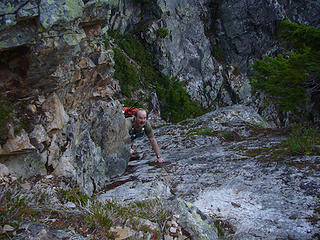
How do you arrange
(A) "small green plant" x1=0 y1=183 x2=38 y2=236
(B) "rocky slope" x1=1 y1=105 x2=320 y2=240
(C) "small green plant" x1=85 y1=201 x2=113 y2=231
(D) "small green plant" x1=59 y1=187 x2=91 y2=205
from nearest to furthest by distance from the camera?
(A) "small green plant" x1=0 y1=183 x2=38 y2=236
(C) "small green plant" x1=85 y1=201 x2=113 y2=231
(B) "rocky slope" x1=1 y1=105 x2=320 y2=240
(D) "small green plant" x1=59 y1=187 x2=91 y2=205

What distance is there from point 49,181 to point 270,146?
5.82m

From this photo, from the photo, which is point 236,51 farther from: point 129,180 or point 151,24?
point 129,180

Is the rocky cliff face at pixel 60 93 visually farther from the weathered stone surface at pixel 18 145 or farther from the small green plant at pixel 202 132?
the small green plant at pixel 202 132

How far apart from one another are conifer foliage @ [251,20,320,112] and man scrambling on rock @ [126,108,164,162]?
5.54 metres

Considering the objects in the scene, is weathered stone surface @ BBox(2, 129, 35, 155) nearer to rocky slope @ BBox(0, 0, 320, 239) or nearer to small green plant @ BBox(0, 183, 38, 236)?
rocky slope @ BBox(0, 0, 320, 239)

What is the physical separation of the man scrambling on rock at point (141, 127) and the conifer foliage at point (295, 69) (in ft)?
18.2

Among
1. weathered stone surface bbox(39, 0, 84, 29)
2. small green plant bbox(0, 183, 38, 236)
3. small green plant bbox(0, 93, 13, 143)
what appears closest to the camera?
small green plant bbox(0, 183, 38, 236)

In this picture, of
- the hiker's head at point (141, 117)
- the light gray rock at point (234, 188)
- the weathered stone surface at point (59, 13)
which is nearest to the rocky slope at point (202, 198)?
the light gray rock at point (234, 188)

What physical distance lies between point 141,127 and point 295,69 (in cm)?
600

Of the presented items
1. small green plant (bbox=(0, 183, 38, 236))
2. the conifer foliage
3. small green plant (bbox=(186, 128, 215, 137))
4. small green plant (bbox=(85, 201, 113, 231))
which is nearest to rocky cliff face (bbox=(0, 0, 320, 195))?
small green plant (bbox=(0, 183, 38, 236))

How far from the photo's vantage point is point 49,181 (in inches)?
169

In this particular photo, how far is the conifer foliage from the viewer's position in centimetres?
879

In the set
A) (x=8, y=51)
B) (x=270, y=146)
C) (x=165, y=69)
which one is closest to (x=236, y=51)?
(x=165, y=69)

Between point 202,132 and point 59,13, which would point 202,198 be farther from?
point 202,132
